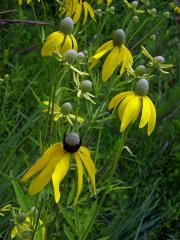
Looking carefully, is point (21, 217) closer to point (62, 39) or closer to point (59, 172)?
point (59, 172)

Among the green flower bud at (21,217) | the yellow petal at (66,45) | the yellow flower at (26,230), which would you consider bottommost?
the yellow flower at (26,230)

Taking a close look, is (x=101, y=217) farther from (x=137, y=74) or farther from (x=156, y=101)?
(x=137, y=74)

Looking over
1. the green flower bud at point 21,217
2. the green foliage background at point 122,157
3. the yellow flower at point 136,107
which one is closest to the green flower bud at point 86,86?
the yellow flower at point 136,107

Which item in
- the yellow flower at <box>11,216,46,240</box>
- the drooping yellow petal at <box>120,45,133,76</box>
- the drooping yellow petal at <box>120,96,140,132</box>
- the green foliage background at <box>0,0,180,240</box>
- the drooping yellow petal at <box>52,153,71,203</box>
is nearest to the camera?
the drooping yellow petal at <box>52,153,71,203</box>

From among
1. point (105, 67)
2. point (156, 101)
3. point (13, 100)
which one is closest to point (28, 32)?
point (13, 100)

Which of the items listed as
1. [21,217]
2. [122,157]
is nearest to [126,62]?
[21,217]

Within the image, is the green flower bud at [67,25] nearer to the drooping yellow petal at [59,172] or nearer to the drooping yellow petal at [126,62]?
the drooping yellow petal at [126,62]

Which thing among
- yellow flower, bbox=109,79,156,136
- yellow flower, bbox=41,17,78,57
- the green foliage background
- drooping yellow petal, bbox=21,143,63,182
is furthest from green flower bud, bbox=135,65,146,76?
the green foliage background

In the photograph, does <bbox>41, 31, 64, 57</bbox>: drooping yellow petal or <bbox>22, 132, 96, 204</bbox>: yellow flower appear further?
<bbox>41, 31, 64, 57</bbox>: drooping yellow petal

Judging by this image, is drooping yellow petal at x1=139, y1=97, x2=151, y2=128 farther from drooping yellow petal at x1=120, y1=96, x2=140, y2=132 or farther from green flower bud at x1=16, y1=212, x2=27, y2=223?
green flower bud at x1=16, y1=212, x2=27, y2=223
